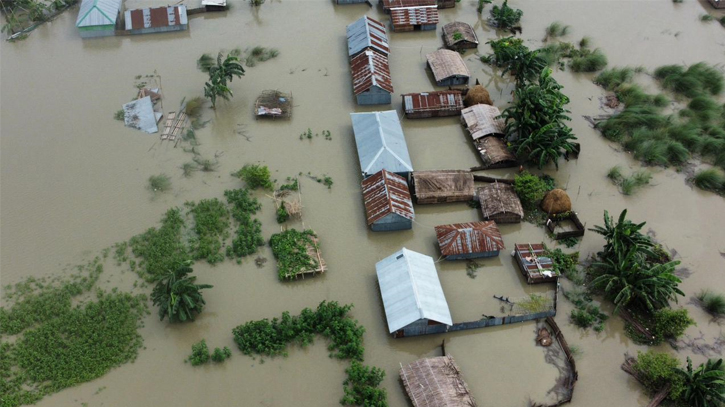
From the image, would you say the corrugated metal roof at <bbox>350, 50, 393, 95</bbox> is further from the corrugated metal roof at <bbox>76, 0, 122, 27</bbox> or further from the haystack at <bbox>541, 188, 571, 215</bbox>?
the corrugated metal roof at <bbox>76, 0, 122, 27</bbox>

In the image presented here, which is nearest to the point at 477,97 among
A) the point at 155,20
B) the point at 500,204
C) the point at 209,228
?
the point at 500,204

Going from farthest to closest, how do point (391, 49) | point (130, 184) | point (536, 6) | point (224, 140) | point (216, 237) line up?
point (536, 6) < point (391, 49) < point (224, 140) < point (130, 184) < point (216, 237)

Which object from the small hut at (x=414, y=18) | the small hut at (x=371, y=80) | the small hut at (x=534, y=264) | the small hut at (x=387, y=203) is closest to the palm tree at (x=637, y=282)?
the small hut at (x=534, y=264)

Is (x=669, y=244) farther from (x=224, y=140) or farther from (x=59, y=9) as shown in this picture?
(x=59, y=9)

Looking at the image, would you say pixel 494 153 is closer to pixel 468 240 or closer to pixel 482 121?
pixel 482 121

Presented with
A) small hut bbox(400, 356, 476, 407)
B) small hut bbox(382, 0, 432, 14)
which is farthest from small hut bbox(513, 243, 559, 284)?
small hut bbox(382, 0, 432, 14)

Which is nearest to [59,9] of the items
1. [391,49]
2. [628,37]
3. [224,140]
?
[224,140]
